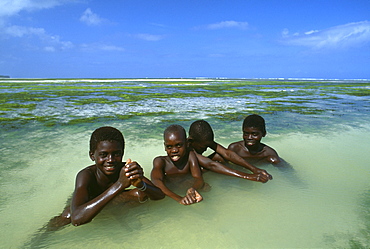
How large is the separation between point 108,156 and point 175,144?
108 centimetres

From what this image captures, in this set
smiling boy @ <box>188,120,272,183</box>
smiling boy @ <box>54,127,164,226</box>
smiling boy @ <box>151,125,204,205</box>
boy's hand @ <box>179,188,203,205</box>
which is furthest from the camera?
smiling boy @ <box>188,120,272,183</box>

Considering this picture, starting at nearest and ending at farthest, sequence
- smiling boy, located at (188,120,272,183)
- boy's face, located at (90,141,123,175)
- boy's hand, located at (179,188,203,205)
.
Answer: boy's face, located at (90,141,123,175) → boy's hand, located at (179,188,203,205) → smiling boy, located at (188,120,272,183)

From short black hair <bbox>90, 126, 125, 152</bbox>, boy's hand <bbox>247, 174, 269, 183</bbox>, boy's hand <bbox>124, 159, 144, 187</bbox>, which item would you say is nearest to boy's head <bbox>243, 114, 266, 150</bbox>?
boy's hand <bbox>247, 174, 269, 183</bbox>

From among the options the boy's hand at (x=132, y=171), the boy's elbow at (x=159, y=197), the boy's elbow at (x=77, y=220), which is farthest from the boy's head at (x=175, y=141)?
the boy's elbow at (x=77, y=220)

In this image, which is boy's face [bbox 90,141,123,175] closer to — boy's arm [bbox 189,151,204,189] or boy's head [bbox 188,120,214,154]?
boy's arm [bbox 189,151,204,189]

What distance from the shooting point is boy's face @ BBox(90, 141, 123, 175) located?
2.99 m

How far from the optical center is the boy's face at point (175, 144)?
3768 millimetres

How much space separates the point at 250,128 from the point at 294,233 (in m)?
2.42

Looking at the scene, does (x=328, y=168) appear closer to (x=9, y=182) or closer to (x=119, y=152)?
(x=119, y=152)

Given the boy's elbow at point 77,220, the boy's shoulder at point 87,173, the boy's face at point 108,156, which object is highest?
the boy's face at point 108,156

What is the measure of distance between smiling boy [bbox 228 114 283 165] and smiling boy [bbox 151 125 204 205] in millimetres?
1207

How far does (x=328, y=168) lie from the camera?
14.9 ft

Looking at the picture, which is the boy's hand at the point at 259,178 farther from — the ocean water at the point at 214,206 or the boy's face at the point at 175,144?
the boy's face at the point at 175,144

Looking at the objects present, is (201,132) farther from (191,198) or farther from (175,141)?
(191,198)
